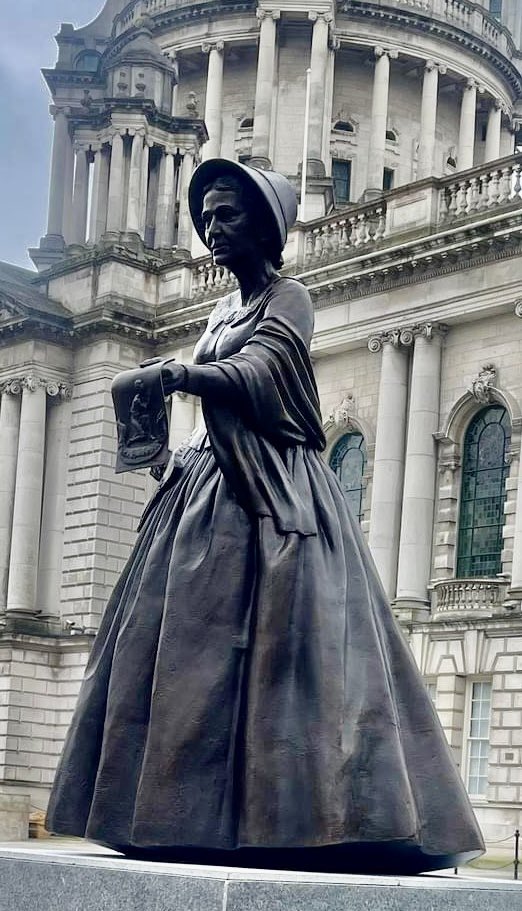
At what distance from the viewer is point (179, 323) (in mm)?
42938

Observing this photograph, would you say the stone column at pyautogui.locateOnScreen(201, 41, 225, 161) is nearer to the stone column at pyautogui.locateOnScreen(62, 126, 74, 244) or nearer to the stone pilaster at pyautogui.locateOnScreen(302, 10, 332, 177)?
the stone pilaster at pyautogui.locateOnScreen(302, 10, 332, 177)

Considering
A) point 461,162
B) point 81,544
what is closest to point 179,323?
point 81,544

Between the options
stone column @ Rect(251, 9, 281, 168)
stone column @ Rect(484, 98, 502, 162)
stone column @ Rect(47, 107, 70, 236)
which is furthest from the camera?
stone column @ Rect(484, 98, 502, 162)

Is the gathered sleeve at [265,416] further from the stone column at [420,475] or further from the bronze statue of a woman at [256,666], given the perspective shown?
the stone column at [420,475]

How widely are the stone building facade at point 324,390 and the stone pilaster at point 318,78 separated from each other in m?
0.12

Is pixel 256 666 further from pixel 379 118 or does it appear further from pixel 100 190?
pixel 379 118

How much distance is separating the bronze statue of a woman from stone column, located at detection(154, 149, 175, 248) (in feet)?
142

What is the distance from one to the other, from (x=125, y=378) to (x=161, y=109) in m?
44.8

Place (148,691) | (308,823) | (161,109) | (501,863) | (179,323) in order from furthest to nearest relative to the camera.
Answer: (161,109) < (179,323) < (501,863) < (148,691) < (308,823)

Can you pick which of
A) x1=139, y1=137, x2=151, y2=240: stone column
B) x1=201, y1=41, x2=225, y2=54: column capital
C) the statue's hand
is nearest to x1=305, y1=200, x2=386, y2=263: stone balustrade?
x1=139, y1=137, x2=151, y2=240: stone column

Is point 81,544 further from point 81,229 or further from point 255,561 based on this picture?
point 255,561

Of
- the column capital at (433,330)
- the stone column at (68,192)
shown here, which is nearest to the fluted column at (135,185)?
the stone column at (68,192)

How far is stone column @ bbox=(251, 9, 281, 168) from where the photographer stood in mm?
65062

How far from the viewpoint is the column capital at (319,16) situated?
214ft
